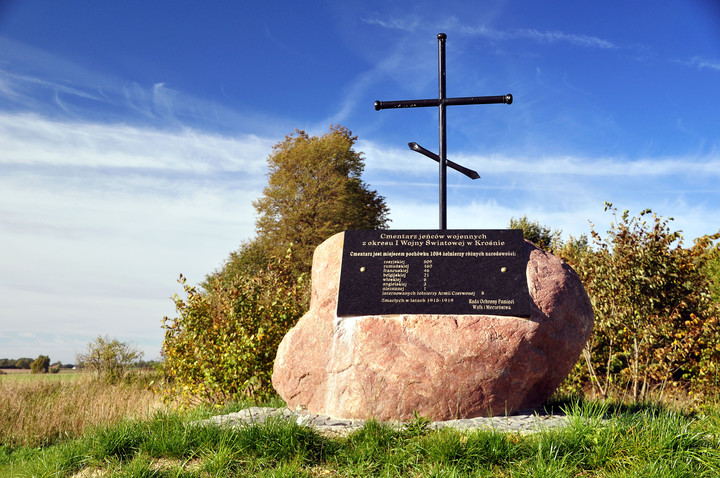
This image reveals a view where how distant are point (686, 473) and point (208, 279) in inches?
804

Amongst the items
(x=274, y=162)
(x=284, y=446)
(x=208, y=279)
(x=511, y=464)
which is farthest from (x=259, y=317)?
(x=274, y=162)

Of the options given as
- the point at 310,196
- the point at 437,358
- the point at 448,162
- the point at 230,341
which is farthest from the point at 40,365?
the point at 437,358

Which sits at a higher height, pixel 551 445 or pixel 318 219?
pixel 318 219

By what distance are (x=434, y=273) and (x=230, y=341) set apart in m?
4.69

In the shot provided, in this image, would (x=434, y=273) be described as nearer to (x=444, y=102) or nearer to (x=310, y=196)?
(x=444, y=102)

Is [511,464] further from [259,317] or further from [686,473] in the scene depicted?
[259,317]

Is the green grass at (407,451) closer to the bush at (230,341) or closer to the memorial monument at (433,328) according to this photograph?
the memorial monument at (433,328)

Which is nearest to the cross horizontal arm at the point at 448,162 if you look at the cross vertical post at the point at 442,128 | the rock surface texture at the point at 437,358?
the cross vertical post at the point at 442,128

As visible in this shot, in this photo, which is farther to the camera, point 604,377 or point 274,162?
point 274,162

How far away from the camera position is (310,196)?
25703mm

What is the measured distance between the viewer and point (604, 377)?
1270cm

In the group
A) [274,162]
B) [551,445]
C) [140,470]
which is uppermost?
[274,162]

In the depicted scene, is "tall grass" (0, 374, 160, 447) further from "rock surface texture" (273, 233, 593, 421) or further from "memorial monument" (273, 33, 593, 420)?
A: "memorial monument" (273, 33, 593, 420)

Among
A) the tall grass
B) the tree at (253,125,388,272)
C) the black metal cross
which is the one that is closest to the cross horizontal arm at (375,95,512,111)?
the black metal cross
